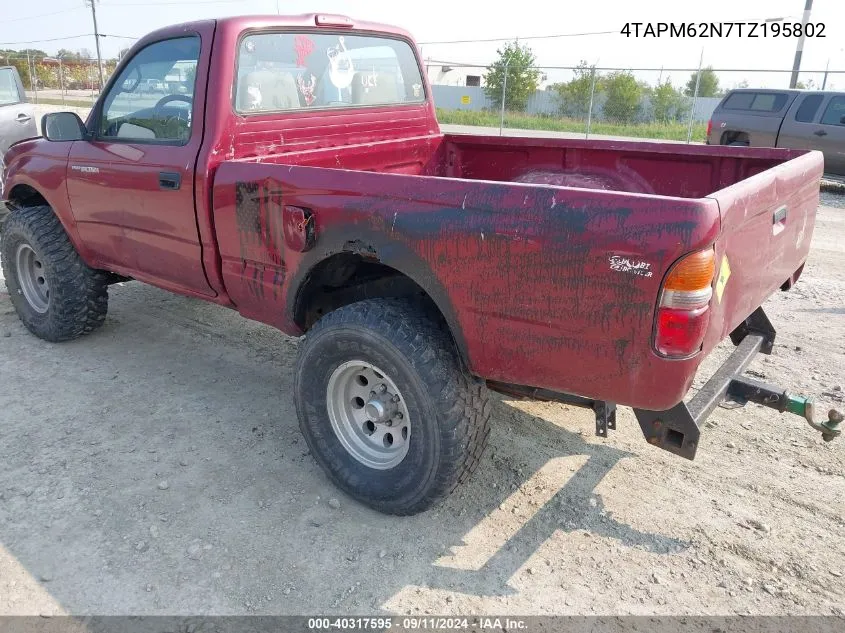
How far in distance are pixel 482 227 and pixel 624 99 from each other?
2307 centimetres

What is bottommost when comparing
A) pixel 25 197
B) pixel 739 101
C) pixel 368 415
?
pixel 368 415

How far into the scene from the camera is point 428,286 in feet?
8.30

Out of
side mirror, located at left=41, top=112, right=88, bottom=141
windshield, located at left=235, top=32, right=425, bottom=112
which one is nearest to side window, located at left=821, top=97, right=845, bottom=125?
windshield, located at left=235, top=32, right=425, bottom=112

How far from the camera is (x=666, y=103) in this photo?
23.3 m

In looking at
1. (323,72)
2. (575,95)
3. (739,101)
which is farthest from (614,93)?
(323,72)

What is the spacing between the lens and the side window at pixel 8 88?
29.6 ft

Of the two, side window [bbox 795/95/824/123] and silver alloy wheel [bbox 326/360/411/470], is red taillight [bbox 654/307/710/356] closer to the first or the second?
silver alloy wheel [bbox 326/360/411/470]

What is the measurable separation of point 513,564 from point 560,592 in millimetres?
218

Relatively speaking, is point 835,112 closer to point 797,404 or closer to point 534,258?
point 797,404

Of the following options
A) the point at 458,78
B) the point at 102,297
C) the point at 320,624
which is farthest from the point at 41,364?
the point at 458,78

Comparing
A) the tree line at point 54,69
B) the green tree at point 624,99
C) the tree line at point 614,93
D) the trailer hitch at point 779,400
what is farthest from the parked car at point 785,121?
the tree line at point 54,69

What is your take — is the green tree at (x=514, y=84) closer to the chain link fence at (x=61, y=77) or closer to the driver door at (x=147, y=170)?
the chain link fence at (x=61, y=77)

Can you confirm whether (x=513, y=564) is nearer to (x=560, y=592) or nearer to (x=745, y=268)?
(x=560, y=592)

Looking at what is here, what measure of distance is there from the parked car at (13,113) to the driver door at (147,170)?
17.9 feet
